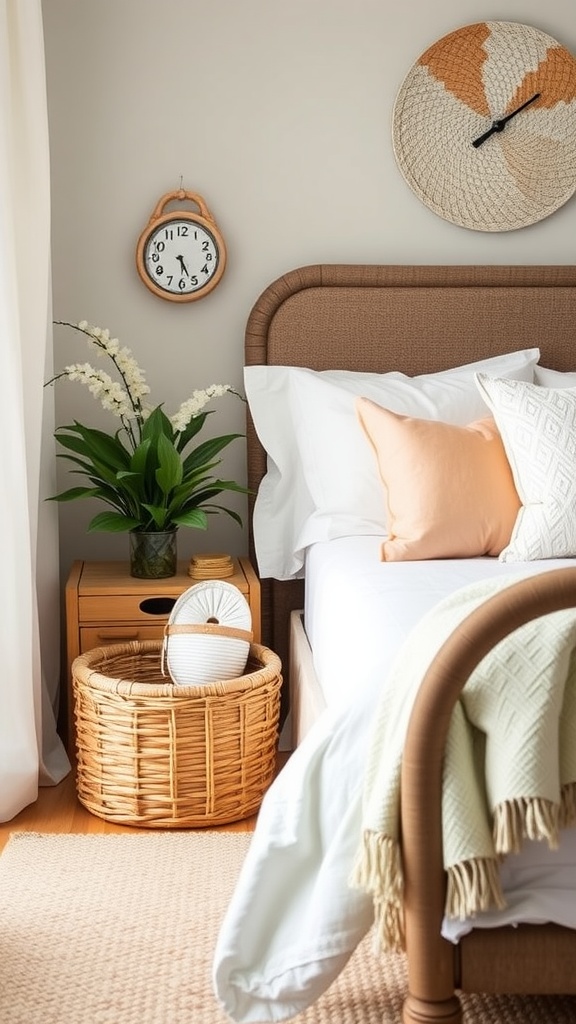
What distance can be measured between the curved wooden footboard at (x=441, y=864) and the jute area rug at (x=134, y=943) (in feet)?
1.09

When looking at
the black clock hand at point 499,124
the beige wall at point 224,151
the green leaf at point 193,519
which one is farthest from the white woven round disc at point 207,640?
the black clock hand at point 499,124

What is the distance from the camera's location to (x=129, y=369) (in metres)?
2.91

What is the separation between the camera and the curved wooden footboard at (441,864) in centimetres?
132

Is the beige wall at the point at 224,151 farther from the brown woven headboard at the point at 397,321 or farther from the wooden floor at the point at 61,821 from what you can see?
the wooden floor at the point at 61,821

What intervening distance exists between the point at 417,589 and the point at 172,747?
717mm

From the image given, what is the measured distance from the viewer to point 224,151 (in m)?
3.18

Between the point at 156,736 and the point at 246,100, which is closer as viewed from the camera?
the point at 156,736

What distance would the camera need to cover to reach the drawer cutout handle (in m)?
2.88

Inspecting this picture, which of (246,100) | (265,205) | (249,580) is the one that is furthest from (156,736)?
(246,100)

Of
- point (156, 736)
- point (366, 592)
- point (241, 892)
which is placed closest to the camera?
point (241, 892)

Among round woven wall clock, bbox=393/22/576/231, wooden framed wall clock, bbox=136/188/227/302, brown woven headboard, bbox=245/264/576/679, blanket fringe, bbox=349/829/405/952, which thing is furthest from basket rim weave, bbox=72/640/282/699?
round woven wall clock, bbox=393/22/576/231

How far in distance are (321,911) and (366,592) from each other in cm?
81

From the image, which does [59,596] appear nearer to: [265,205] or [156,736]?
[156,736]

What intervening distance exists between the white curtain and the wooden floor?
0.04m
